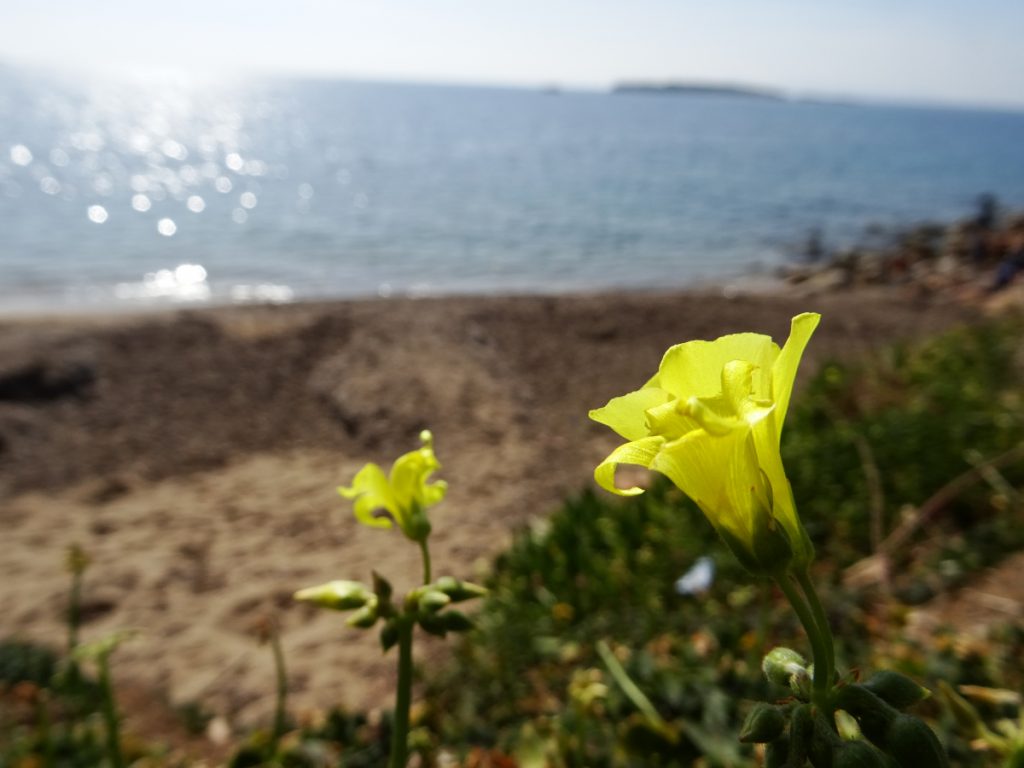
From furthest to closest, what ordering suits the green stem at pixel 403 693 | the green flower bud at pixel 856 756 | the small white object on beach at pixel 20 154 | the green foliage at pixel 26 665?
the small white object on beach at pixel 20 154
the green foliage at pixel 26 665
the green stem at pixel 403 693
the green flower bud at pixel 856 756

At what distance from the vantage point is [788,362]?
758mm

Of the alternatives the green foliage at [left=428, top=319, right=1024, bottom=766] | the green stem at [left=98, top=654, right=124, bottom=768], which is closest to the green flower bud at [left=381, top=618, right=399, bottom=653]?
the green stem at [left=98, top=654, right=124, bottom=768]

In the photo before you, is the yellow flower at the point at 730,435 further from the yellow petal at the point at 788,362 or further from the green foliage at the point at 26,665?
the green foliage at the point at 26,665

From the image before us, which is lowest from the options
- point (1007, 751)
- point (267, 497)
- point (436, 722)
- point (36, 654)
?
point (267, 497)

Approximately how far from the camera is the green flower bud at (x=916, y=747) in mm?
628

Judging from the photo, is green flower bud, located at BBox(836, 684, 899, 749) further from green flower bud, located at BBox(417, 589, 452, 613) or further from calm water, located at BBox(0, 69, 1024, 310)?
calm water, located at BBox(0, 69, 1024, 310)

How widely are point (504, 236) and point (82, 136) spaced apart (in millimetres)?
32173

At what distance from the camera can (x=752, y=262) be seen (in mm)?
Answer: 21656

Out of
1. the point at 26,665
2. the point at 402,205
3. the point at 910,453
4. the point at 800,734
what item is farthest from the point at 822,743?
the point at 402,205

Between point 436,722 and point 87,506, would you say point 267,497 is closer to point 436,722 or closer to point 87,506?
point 87,506

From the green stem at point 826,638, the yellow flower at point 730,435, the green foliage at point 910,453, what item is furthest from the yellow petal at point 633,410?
the green foliage at point 910,453

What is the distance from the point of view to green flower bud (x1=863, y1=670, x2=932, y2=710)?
0.69 meters

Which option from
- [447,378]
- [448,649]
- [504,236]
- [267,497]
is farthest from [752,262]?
[448,649]

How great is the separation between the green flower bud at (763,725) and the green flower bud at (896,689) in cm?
7
